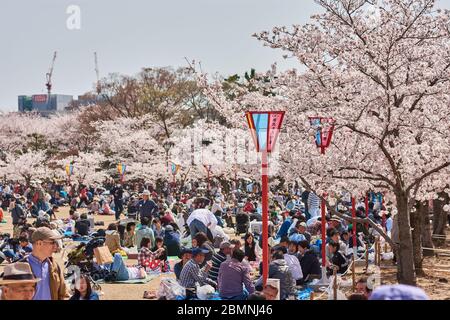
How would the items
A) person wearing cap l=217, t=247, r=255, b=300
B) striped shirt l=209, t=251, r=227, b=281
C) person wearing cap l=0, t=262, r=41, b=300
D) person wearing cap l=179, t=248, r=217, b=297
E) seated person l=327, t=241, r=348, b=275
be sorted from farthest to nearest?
seated person l=327, t=241, r=348, b=275 < striped shirt l=209, t=251, r=227, b=281 < person wearing cap l=179, t=248, r=217, b=297 < person wearing cap l=217, t=247, r=255, b=300 < person wearing cap l=0, t=262, r=41, b=300

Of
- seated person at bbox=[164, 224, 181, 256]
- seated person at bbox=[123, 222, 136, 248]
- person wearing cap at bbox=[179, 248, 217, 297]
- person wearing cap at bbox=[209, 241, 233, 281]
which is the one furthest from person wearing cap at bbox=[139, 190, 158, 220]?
person wearing cap at bbox=[179, 248, 217, 297]

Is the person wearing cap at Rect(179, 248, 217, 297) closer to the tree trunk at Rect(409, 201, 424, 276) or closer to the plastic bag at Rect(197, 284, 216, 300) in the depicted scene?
the plastic bag at Rect(197, 284, 216, 300)

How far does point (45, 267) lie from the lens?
19.5 feet

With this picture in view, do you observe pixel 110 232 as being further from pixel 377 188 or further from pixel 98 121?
pixel 98 121

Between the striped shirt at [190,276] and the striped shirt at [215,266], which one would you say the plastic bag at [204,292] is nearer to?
the striped shirt at [190,276]

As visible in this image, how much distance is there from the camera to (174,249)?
14383 mm

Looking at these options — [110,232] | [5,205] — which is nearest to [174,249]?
[110,232]

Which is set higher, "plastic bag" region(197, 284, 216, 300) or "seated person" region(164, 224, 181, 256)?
"seated person" region(164, 224, 181, 256)

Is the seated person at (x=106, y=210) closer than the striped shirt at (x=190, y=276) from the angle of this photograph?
No

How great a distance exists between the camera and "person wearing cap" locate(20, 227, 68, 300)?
19.2 feet

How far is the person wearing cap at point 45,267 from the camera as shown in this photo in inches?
231

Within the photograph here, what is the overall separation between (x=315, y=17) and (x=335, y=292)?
16.1 feet

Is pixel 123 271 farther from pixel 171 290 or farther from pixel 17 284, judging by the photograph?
pixel 17 284

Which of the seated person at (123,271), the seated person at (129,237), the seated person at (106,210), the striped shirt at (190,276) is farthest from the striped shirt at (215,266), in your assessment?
the seated person at (106,210)
